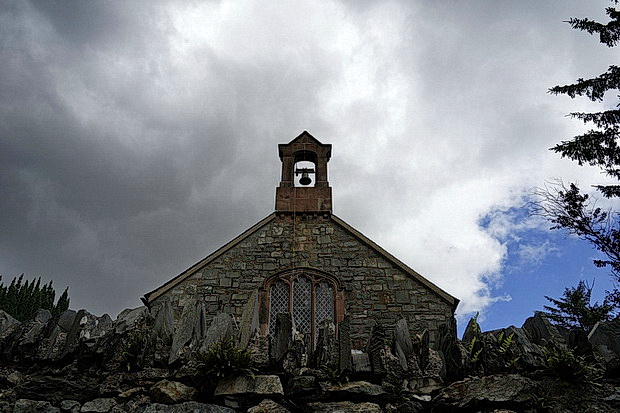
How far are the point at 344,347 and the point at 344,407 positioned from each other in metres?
0.49

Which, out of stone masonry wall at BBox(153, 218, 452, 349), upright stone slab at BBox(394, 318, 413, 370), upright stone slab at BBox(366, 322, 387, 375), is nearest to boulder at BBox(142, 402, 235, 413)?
upright stone slab at BBox(366, 322, 387, 375)

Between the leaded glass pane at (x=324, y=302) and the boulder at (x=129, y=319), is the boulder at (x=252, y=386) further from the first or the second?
the leaded glass pane at (x=324, y=302)

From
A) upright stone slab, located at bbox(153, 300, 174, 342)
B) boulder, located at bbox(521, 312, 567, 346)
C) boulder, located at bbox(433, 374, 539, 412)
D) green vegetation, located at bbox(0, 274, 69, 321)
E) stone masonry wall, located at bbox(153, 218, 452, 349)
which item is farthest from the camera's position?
green vegetation, located at bbox(0, 274, 69, 321)

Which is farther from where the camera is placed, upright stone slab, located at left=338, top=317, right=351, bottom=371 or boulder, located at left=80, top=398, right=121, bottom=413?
upright stone slab, located at left=338, top=317, right=351, bottom=371

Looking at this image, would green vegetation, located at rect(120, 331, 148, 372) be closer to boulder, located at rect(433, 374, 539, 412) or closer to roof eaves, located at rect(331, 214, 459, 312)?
boulder, located at rect(433, 374, 539, 412)

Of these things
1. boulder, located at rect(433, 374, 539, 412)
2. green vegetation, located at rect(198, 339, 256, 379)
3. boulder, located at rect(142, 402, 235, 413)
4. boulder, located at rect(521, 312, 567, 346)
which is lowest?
boulder, located at rect(142, 402, 235, 413)

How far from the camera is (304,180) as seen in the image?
50.8 ft

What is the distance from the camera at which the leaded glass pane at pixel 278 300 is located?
12.7 meters

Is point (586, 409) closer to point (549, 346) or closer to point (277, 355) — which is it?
point (549, 346)

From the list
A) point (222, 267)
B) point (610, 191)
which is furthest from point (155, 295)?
point (610, 191)

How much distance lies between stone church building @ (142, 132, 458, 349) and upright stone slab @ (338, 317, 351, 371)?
757 cm

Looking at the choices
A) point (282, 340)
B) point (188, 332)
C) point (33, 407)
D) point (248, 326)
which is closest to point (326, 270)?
point (248, 326)

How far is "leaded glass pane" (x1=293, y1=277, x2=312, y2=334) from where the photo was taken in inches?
500

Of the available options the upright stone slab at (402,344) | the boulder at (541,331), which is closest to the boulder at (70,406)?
the upright stone slab at (402,344)
